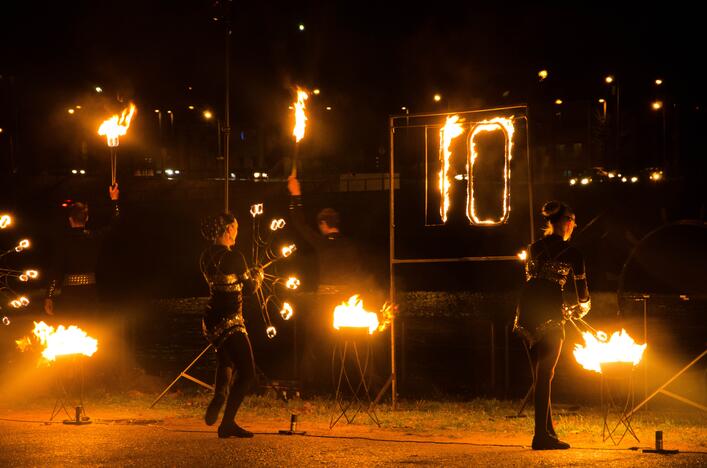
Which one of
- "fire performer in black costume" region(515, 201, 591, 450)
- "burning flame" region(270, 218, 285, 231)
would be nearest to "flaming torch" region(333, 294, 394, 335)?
"burning flame" region(270, 218, 285, 231)

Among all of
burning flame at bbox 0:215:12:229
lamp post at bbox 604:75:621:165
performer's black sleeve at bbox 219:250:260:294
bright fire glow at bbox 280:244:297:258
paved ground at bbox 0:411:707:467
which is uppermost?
lamp post at bbox 604:75:621:165

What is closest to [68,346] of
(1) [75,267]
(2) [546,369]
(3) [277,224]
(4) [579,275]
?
(1) [75,267]

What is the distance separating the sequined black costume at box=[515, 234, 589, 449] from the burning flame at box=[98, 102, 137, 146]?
6.53m

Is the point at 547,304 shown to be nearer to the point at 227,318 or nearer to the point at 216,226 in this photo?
the point at 227,318

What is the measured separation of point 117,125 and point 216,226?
4.56m

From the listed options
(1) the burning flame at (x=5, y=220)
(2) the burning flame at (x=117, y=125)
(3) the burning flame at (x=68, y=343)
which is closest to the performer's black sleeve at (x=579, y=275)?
(3) the burning flame at (x=68, y=343)

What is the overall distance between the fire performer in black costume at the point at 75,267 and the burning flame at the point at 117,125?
1.57 m

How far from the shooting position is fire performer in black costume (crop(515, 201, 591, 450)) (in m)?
8.15

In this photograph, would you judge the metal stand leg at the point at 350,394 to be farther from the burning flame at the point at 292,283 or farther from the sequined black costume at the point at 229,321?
the sequined black costume at the point at 229,321

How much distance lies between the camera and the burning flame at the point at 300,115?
11.8m

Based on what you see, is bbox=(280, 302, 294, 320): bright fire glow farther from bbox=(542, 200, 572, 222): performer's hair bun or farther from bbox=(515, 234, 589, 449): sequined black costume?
bbox=(542, 200, 572, 222): performer's hair bun

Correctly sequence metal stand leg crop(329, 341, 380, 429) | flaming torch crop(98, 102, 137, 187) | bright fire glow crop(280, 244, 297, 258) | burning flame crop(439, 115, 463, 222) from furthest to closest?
1. flaming torch crop(98, 102, 137, 187)
2. burning flame crop(439, 115, 463, 222)
3. bright fire glow crop(280, 244, 297, 258)
4. metal stand leg crop(329, 341, 380, 429)

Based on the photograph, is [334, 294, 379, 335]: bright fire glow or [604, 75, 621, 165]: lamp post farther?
[604, 75, 621, 165]: lamp post

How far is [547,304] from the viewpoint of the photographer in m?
8.21
